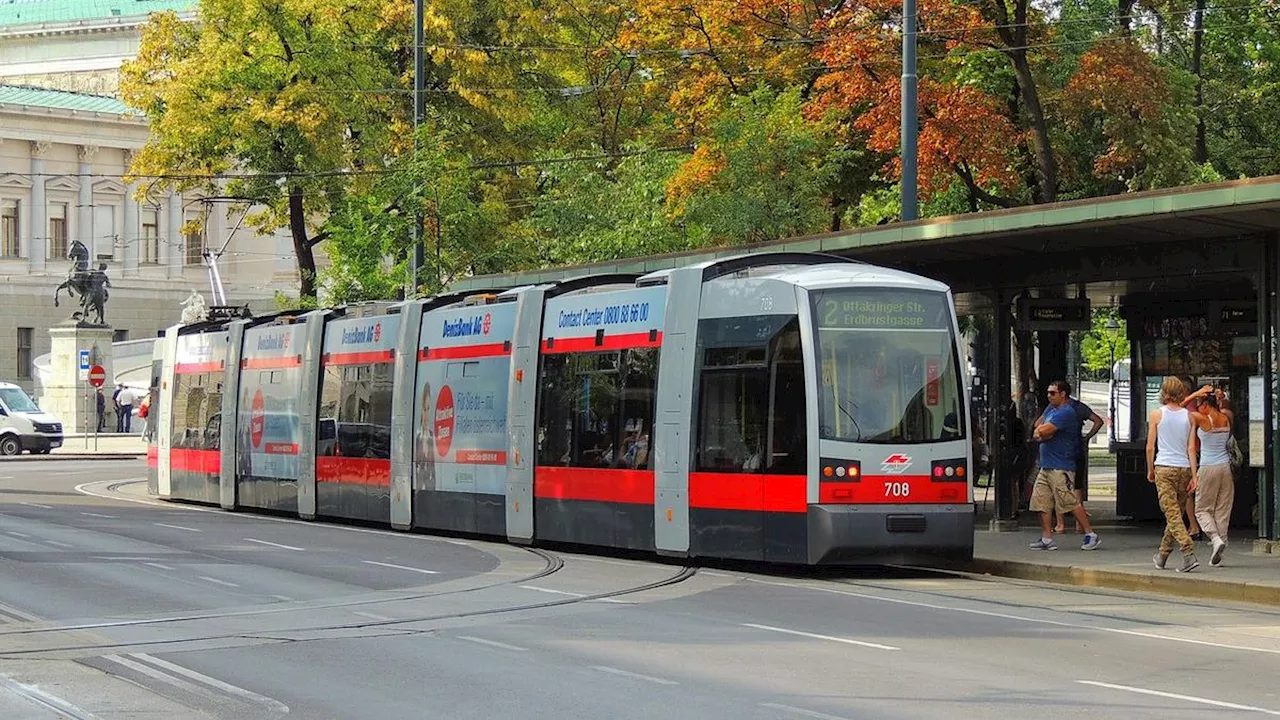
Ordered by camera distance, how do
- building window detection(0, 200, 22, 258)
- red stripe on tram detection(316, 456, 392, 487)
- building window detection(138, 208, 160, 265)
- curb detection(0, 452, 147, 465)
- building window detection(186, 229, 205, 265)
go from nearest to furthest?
1. red stripe on tram detection(316, 456, 392, 487)
2. curb detection(0, 452, 147, 465)
3. building window detection(0, 200, 22, 258)
4. building window detection(138, 208, 160, 265)
5. building window detection(186, 229, 205, 265)

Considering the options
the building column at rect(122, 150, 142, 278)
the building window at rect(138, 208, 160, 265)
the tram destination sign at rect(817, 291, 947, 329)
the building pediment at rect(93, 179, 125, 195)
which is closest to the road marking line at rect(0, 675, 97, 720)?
the tram destination sign at rect(817, 291, 947, 329)

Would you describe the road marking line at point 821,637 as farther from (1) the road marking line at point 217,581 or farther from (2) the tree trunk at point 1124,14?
(2) the tree trunk at point 1124,14

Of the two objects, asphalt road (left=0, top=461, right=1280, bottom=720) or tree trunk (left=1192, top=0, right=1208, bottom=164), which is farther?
tree trunk (left=1192, top=0, right=1208, bottom=164)

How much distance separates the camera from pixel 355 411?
28656 mm

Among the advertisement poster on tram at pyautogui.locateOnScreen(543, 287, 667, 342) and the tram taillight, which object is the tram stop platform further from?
the advertisement poster on tram at pyautogui.locateOnScreen(543, 287, 667, 342)

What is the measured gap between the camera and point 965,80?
1487 inches

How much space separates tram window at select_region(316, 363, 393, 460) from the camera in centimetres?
2780

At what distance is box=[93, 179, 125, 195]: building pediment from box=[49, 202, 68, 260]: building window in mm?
1778

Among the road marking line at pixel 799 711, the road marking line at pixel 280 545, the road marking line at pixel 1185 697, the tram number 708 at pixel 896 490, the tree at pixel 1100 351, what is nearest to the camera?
the road marking line at pixel 799 711

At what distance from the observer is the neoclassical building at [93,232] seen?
307 feet

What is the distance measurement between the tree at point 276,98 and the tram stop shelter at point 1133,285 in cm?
1846

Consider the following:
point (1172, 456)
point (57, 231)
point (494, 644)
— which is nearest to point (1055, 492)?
point (1172, 456)

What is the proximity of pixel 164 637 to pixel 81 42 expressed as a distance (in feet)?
335

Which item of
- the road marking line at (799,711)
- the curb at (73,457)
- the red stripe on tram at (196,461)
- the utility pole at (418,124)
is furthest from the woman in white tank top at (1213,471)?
the curb at (73,457)
